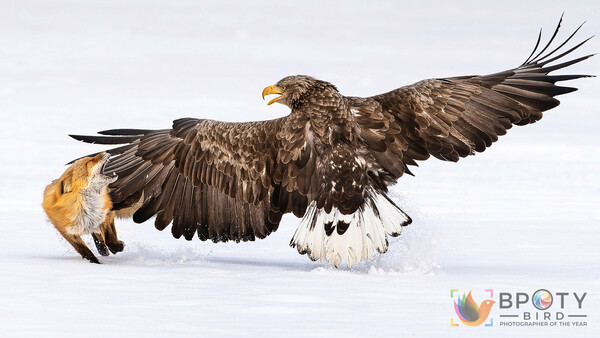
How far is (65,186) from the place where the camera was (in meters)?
9.56

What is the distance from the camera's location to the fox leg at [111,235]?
32.6ft

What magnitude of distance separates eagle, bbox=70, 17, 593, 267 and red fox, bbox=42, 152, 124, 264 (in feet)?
0.47

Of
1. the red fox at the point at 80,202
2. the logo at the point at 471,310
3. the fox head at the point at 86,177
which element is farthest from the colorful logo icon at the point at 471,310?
the fox head at the point at 86,177

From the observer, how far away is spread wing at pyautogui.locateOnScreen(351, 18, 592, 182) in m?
9.45

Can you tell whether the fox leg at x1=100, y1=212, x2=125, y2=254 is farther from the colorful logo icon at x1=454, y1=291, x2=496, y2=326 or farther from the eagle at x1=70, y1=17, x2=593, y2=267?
the colorful logo icon at x1=454, y1=291, x2=496, y2=326

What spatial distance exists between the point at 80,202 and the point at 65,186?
0.72 ft

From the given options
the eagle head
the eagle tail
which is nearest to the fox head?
the eagle head

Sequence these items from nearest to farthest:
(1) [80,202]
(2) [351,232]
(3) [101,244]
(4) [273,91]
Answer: (2) [351,232] → (1) [80,202] → (4) [273,91] → (3) [101,244]

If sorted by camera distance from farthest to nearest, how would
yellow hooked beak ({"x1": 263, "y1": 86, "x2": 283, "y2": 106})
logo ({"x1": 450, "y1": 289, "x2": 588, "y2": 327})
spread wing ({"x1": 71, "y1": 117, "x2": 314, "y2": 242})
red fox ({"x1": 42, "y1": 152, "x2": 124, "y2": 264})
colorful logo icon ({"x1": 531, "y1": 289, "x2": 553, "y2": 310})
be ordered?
yellow hooked beak ({"x1": 263, "y1": 86, "x2": 283, "y2": 106}) → red fox ({"x1": 42, "y1": 152, "x2": 124, "y2": 264}) → spread wing ({"x1": 71, "y1": 117, "x2": 314, "y2": 242}) → colorful logo icon ({"x1": 531, "y1": 289, "x2": 553, "y2": 310}) → logo ({"x1": 450, "y1": 289, "x2": 588, "y2": 327})

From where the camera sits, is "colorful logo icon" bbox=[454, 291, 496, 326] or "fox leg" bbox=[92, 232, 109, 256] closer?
"colorful logo icon" bbox=[454, 291, 496, 326]

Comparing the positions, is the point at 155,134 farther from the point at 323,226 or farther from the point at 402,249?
the point at 402,249

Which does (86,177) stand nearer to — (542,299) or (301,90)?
(301,90)

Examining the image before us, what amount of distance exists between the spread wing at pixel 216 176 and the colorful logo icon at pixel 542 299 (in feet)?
7.91

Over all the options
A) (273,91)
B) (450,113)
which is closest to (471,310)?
(450,113)
